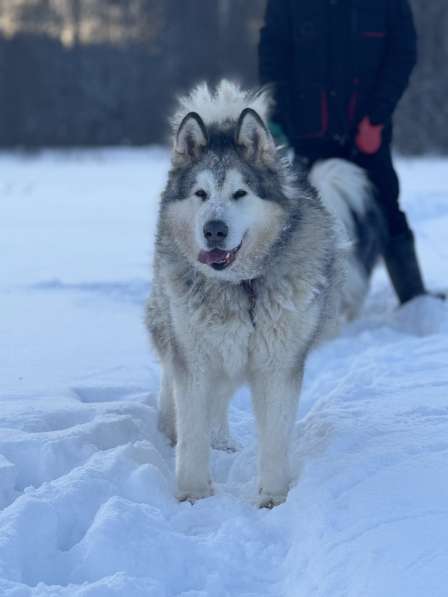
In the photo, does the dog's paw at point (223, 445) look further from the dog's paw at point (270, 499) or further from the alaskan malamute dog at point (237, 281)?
the dog's paw at point (270, 499)

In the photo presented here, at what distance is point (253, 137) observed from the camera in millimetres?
2859

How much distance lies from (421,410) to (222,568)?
49.4 inches

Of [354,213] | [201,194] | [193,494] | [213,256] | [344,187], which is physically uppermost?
[201,194]

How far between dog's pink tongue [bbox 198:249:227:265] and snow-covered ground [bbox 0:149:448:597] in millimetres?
729

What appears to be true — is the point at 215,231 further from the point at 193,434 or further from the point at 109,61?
the point at 109,61

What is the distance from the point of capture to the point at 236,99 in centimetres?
305

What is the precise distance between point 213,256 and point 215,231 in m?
0.10

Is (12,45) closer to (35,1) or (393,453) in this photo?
(35,1)

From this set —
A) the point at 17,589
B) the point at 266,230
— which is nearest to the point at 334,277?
the point at 266,230

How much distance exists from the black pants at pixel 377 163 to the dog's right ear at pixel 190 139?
210 centimetres

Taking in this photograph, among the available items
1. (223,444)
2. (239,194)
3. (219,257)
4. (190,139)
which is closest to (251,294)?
(219,257)

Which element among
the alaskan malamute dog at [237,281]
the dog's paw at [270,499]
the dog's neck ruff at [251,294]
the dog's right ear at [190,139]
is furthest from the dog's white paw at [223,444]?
the dog's right ear at [190,139]

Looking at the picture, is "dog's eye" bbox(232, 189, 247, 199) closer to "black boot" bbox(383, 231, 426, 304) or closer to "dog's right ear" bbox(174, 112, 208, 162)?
"dog's right ear" bbox(174, 112, 208, 162)

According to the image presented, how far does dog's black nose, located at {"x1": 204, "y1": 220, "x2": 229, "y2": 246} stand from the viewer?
2670mm
